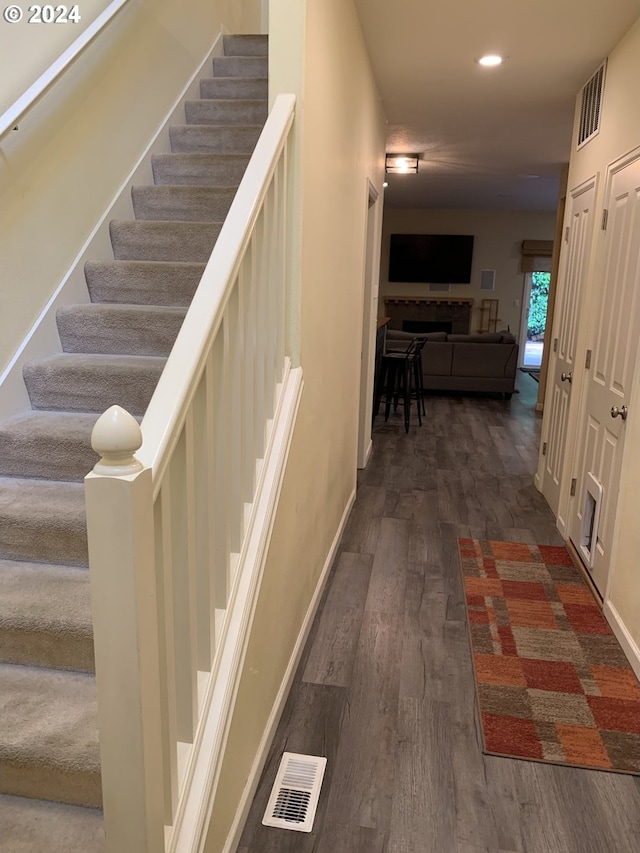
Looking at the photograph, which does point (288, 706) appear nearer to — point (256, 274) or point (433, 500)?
point (256, 274)

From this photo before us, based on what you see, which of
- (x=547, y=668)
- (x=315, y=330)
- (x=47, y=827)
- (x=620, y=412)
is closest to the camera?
(x=47, y=827)

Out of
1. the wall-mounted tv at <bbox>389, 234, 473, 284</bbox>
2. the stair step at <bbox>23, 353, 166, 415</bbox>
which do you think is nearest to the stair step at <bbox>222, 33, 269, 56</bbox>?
the stair step at <bbox>23, 353, 166, 415</bbox>

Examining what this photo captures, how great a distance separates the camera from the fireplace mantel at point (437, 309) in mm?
10859

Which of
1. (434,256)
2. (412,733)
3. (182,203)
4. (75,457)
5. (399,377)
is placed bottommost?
(412,733)

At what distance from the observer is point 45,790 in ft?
5.03

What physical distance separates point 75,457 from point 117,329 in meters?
0.64

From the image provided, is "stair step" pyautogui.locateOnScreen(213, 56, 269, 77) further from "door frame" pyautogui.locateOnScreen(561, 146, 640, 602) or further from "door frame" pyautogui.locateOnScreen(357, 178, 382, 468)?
"door frame" pyautogui.locateOnScreen(561, 146, 640, 602)

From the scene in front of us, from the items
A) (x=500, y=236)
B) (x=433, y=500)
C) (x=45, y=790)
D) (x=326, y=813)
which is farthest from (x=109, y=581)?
(x=500, y=236)

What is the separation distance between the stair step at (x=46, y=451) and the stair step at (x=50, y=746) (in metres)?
0.73

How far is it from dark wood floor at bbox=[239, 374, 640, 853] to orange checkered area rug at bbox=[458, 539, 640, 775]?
2.8 inches

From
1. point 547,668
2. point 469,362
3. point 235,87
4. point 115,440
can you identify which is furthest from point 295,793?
point 469,362

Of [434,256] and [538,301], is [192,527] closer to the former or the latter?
[434,256]

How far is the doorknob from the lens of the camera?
2.79 m

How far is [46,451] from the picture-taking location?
2.13 meters
